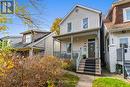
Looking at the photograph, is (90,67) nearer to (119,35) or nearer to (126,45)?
(126,45)

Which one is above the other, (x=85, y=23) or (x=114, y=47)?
(x=85, y=23)

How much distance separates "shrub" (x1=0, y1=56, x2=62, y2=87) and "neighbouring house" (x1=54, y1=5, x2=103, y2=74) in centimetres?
1060

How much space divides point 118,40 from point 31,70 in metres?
13.3

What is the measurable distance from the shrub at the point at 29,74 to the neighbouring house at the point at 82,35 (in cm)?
1060

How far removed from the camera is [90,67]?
70.8 feet

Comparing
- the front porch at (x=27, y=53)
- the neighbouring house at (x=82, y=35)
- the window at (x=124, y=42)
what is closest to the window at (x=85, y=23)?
the neighbouring house at (x=82, y=35)

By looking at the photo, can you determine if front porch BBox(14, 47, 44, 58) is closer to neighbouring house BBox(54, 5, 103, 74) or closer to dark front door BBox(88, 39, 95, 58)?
neighbouring house BBox(54, 5, 103, 74)

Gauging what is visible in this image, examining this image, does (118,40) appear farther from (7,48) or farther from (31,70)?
(7,48)

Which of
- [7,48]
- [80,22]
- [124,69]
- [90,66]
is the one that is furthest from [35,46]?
[7,48]

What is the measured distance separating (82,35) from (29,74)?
647 inches

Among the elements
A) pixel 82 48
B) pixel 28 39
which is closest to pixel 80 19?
pixel 82 48

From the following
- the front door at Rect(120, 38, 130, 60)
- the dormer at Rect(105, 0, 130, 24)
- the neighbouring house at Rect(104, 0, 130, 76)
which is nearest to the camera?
the front door at Rect(120, 38, 130, 60)

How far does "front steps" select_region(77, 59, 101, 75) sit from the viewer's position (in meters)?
20.1

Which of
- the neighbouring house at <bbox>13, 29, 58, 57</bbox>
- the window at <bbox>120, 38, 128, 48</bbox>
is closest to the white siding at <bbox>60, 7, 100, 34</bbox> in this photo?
the window at <bbox>120, 38, 128, 48</bbox>
